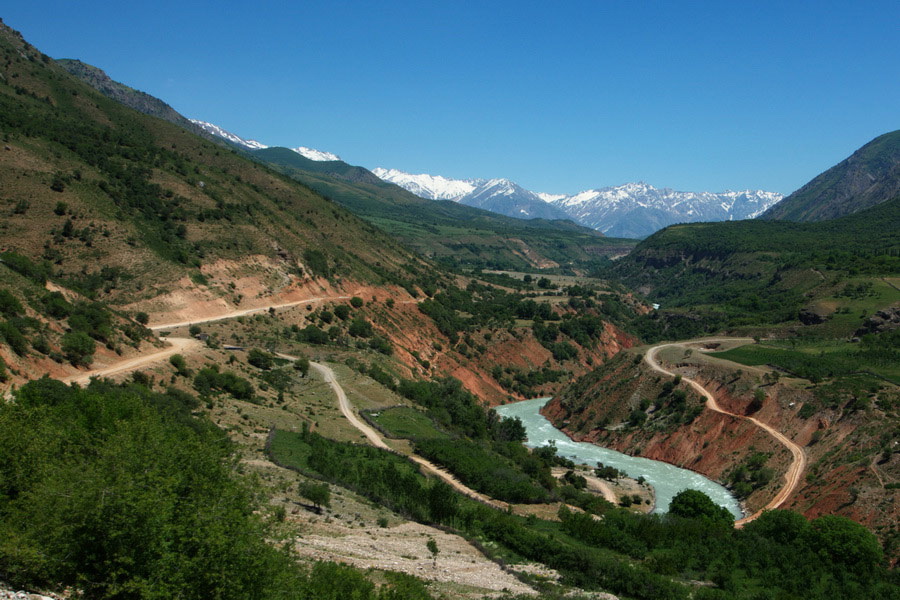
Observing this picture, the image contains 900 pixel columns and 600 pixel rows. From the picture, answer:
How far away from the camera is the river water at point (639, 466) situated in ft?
182

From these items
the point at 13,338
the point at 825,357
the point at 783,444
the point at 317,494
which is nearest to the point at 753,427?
the point at 783,444

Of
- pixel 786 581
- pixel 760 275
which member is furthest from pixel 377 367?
pixel 760 275

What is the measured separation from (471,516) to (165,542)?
2195 centimetres

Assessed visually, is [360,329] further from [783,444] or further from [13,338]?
[783,444]

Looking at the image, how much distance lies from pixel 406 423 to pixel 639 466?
84.5 ft

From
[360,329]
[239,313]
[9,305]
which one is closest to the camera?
[9,305]

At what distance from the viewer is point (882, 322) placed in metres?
87.6

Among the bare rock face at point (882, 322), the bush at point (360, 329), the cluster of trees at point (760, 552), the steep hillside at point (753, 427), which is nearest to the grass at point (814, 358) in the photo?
the steep hillside at point (753, 427)

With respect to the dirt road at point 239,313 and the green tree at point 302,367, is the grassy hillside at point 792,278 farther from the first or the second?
the green tree at point 302,367

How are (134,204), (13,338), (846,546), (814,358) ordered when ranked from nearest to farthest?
(846,546) < (13,338) < (814,358) < (134,204)

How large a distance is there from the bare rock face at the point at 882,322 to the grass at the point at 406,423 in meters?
64.9

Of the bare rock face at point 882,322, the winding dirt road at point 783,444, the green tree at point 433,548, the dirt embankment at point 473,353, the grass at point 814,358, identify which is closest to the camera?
the green tree at point 433,548

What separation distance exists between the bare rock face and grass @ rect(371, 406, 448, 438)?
64.9 metres

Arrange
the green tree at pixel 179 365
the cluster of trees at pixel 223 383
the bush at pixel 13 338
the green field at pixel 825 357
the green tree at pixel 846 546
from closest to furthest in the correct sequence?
the green tree at pixel 846 546, the bush at pixel 13 338, the green tree at pixel 179 365, the cluster of trees at pixel 223 383, the green field at pixel 825 357
